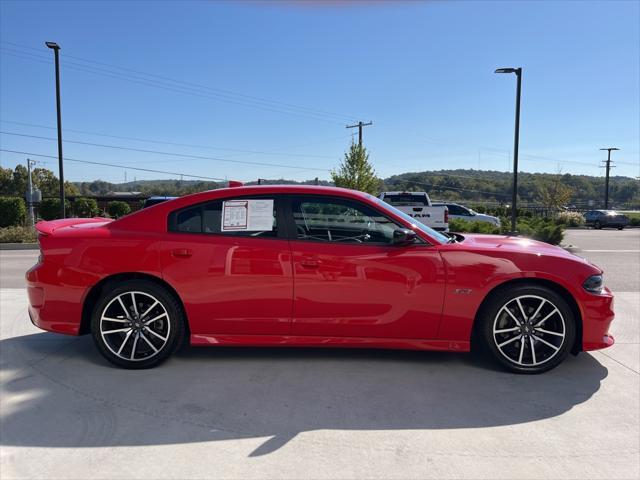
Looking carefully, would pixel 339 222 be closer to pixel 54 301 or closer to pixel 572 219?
pixel 54 301

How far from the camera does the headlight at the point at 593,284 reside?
12.5ft

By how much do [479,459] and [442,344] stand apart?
130 centimetres

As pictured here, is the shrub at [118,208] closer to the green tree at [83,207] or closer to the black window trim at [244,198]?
the green tree at [83,207]

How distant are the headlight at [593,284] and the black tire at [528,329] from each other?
0.69ft

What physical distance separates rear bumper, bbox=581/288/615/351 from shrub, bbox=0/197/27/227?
20645 mm

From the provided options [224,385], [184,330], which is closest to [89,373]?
[184,330]

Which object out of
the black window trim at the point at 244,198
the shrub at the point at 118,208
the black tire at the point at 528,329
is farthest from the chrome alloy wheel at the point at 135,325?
the shrub at the point at 118,208

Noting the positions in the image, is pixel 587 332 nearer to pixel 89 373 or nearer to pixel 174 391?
pixel 174 391

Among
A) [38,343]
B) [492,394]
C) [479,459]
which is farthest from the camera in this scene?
[38,343]

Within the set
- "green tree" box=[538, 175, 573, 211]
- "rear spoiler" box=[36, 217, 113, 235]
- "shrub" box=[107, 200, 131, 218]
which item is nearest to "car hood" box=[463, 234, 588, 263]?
"rear spoiler" box=[36, 217, 113, 235]

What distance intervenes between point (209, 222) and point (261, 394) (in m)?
1.46

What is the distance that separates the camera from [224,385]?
3564mm

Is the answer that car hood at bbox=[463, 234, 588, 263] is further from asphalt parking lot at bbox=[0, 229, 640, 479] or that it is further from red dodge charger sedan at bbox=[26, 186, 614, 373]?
asphalt parking lot at bbox=[0, 229, 640, 479]

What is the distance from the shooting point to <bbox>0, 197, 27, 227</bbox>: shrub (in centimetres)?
1855
